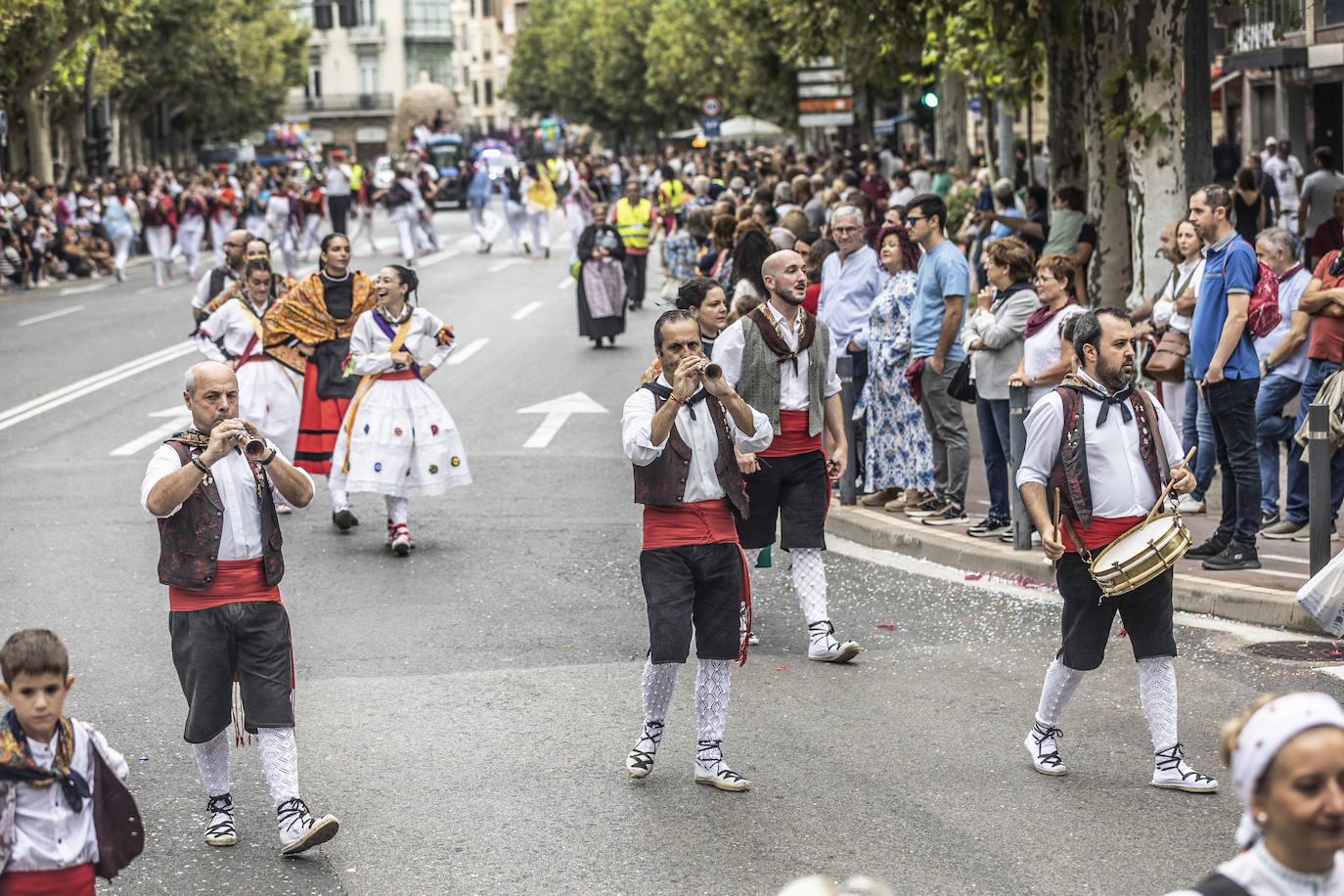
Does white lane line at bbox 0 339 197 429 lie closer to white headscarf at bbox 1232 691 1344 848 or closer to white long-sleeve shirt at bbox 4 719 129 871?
white long-sleeve shirt at bbox 4 719 129 871

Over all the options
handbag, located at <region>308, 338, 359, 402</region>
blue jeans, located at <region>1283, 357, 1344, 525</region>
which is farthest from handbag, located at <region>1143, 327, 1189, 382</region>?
handbag, located at <region>308, 338, 359, 402</region>

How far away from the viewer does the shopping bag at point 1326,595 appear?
23.7ft

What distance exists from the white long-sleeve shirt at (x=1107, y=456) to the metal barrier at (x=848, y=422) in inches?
190

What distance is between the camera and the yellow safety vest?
78.7ft

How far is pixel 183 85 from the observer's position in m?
63.0

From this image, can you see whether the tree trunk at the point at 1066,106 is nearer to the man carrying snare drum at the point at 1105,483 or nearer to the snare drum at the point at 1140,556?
the man carrying snare drum at the point at 1105,483

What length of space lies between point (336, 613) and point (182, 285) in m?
23.8

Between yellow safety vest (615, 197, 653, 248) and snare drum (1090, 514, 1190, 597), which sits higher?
yellow safety vest (615, 197, 653, 248)

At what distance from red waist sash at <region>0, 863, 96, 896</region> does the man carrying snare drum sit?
333cm

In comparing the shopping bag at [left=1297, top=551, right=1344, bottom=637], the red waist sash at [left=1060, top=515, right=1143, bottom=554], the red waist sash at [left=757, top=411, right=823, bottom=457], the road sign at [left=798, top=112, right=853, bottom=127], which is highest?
the road sign at [left=798, top=112, right=853, bottom=127]

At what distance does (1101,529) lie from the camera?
6.43 m

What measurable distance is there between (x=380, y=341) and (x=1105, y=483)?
18.2 ft

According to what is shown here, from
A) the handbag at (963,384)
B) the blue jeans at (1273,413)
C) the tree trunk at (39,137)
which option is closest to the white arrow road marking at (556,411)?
the handbag at (963,384)

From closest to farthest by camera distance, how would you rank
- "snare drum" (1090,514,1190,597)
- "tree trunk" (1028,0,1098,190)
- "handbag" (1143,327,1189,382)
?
1. "snare drum" (1090,514,1190,597)
2. "handbag" (1143,327,1189,382)
3. "tree trunk" (1028,0,1098,190)
